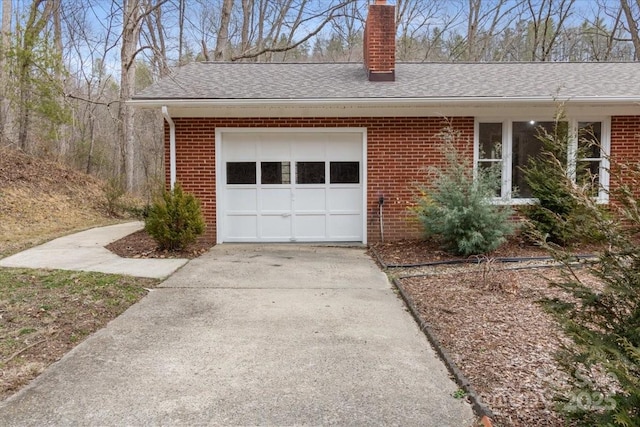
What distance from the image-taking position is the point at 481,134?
918cm

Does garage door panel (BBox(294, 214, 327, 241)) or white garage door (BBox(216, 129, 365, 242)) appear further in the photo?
garage door panel (BBox(294, 214, 327, 241))

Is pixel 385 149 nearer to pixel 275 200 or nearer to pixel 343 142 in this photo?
pixel 343 142

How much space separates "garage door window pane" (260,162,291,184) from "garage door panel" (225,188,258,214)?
344mm

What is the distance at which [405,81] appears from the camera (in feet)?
32.7

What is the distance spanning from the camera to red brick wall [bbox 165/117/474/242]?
8.93m

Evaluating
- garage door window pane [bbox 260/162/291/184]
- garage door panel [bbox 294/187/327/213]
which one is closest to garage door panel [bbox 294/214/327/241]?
garage door panel [bbox 294/187/327/213]

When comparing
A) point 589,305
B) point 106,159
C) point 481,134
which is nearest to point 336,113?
point 481,134

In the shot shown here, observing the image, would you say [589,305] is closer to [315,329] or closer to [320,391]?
[320,391]

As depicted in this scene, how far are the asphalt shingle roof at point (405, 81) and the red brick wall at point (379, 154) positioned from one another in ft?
1.73

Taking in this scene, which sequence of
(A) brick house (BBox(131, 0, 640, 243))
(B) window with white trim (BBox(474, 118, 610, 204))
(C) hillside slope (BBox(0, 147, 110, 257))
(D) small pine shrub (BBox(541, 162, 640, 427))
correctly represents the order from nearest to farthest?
1. (D) small pine shrub (BBox(541, 162, 640, 427))
2. (A) brick house (BBox(131, 0, 640, 243))
3. (B) window with white trim (BBox(474, 118, 610, 204))
4. (C) hillside slope (BBox(0, 147, 110, 257))

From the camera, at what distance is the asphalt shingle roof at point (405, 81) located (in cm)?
877

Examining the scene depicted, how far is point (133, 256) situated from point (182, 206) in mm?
1150

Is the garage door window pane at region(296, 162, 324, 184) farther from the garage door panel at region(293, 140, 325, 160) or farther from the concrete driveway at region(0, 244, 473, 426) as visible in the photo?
the concrete driveway at region(0, 244, 473, 426)

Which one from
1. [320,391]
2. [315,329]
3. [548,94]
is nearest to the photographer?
[320,391]
